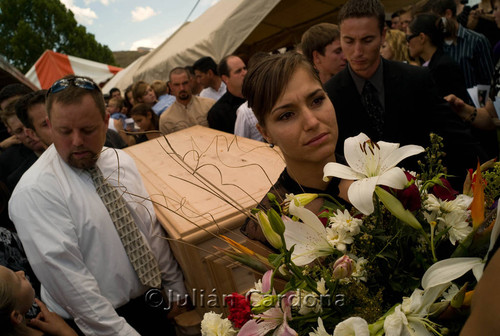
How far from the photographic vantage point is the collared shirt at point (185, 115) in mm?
4180

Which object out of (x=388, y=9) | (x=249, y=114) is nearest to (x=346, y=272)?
(x=249, y=114)

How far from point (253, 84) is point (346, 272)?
782 millimetres

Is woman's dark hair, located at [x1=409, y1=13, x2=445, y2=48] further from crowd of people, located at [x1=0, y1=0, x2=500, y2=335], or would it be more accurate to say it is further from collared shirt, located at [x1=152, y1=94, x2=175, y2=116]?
collared shirt, located at [x1=152, y1=94, x2=175, y2=116]

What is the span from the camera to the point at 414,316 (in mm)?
565

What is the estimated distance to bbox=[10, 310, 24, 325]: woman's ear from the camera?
4.63 ft

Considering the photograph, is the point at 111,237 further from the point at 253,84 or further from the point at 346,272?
the point at 346,272

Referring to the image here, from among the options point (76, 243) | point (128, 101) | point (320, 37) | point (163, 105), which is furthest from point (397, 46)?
point (128, 101)

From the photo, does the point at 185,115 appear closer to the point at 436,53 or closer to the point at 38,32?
the point at 436,53

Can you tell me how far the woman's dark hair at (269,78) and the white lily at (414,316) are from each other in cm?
75

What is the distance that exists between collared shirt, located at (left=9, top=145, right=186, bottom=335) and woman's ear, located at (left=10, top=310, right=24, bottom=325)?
0.21m

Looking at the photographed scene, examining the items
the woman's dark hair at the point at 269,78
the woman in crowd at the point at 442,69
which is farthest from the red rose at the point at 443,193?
the woman in crowd at the point at 442,69

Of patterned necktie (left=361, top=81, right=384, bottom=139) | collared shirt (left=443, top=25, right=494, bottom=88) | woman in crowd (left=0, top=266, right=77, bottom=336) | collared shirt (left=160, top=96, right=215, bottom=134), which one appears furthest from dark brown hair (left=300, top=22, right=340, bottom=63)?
woman in crowd (left=0, top=266, right=77, bottom=336)

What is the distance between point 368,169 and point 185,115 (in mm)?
3786

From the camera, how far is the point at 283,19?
7.85 meters
